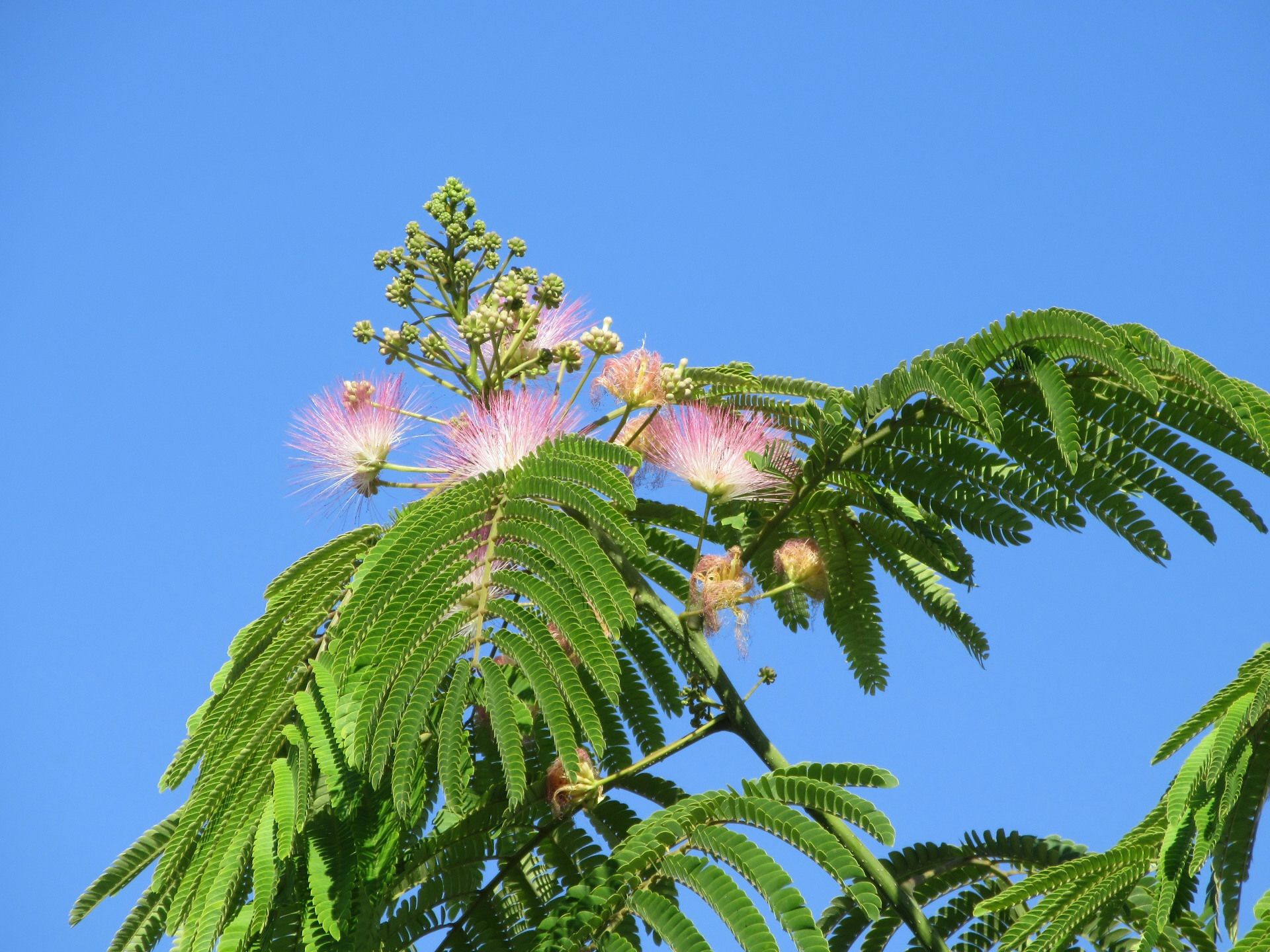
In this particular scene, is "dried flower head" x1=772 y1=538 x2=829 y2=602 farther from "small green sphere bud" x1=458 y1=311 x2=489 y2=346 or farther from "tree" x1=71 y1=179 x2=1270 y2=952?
"small green sphere bud" x1=458 y1=311 x2=489 y2=346

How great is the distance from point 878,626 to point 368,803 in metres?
1.70

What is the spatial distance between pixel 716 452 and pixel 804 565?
0.40 m

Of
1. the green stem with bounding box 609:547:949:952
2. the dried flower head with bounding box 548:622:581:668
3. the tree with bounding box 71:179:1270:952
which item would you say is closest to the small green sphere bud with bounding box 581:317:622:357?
the tree with bounding box 71:179:1270:952

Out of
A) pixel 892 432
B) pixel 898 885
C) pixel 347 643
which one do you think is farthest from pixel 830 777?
pixel 347 643

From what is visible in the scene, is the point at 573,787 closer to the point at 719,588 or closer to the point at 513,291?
the point at 719,588

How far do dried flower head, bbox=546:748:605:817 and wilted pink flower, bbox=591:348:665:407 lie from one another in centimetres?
100

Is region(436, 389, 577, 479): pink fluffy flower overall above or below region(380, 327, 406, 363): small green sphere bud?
below

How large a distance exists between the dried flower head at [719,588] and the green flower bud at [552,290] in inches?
33.9

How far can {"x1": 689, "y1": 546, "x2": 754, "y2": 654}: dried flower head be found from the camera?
360cm

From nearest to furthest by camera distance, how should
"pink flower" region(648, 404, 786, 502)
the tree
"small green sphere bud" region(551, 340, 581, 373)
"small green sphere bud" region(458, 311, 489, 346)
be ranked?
the tree → "pink flower" region(648, 404, 786, 502) → "small green sphere bud" region(458, 311, 489, 346) → "small green sphere bud" region(551, 340, 581, 373)

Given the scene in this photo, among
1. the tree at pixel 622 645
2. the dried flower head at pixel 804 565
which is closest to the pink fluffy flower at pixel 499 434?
the tree at pixel 622 645

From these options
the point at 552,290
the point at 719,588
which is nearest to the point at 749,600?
the point at 719,588

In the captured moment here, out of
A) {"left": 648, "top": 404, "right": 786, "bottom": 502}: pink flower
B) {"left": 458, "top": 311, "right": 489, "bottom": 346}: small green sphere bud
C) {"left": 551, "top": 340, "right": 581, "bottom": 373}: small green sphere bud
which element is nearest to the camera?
{"left": 648, "top": 404, "right": 786, "bottom": 502}: pink flower

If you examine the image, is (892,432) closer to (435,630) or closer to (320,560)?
(435,630)
